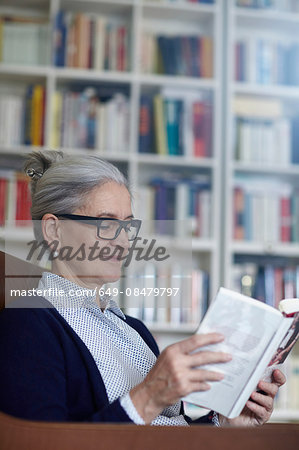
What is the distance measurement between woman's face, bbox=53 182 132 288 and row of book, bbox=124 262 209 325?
3.81 feet

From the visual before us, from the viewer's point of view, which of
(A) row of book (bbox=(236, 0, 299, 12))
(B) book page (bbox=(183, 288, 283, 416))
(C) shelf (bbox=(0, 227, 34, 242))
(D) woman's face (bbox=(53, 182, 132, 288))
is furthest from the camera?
(A) row of book (bbox=(236, 0, 299, 12))

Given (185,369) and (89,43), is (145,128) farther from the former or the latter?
(185,369)

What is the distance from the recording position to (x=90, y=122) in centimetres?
269

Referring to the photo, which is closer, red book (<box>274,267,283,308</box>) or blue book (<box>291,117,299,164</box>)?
red book (<box>274,267,283,308</box>)

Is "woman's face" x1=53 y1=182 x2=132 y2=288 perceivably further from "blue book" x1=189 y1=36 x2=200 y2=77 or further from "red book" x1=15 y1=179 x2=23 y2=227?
"blue book" x1=189 y1=36 x2=200 y2=77

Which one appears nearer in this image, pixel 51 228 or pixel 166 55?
pixel 51 228

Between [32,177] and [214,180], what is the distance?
4.54 ft

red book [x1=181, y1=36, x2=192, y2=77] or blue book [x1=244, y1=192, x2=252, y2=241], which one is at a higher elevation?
red book [x1=181, y1=36, x2=192, y2=77]

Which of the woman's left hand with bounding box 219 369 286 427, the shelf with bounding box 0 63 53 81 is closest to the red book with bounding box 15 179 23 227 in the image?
the shelf with bounding box 0 63 53 81

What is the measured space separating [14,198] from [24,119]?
38 cm

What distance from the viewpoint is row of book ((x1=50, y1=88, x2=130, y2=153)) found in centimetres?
266

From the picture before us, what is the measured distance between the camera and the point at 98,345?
1.17 meters

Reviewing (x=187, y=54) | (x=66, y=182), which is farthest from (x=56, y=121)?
(x=66, y=182)

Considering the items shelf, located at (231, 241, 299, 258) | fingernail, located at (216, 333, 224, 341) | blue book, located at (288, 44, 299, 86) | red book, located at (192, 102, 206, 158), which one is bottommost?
fingernail, located at (216, 333, 224, 341)
